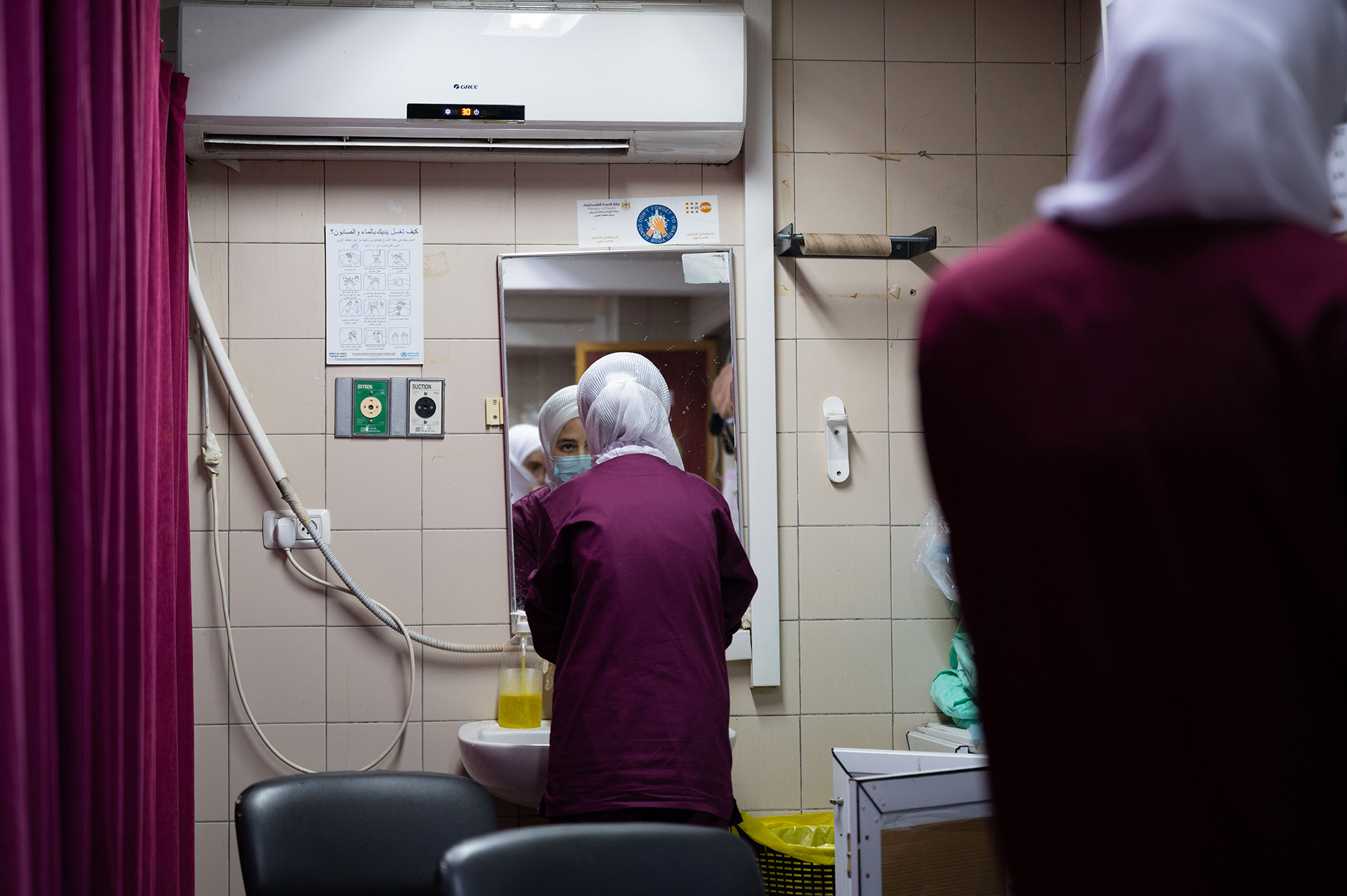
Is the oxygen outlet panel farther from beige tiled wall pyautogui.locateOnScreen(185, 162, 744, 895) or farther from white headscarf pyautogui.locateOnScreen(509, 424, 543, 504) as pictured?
white headscarf pyautogui.locateOnScreen(509, 424, 543, 504)

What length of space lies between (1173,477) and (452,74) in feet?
7.23

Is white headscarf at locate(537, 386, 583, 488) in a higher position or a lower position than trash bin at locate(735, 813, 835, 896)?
higher

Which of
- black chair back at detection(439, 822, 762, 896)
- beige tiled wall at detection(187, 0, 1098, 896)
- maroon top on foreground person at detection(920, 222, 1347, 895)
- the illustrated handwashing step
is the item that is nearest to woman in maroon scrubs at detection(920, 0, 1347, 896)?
maroon top on foreground person at detection(920, 222, 1347, 895)

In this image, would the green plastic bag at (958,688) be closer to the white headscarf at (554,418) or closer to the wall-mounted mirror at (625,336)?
the wall-mounted mirror at (625,336)

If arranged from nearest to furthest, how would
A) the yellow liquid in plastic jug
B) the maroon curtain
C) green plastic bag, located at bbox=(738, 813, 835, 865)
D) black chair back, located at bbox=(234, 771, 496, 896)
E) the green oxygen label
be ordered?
the maroon curtain < black chair back, located at bbox=(234, 771, 496, 896) < green plastic bag, located at bbox=(738, 813, 835, 865) < the yellow liquid in plastic jug < the green oxygen label

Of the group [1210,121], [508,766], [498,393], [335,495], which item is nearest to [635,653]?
[508,766]

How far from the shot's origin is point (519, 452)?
8.33 ft

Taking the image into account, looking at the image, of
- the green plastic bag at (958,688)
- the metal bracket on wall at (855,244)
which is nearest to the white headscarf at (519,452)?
the metal bracket on wall at (855,244)

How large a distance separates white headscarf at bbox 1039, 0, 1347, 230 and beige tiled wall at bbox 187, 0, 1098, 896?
6.59ft

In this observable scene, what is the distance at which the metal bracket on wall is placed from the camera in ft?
8.24

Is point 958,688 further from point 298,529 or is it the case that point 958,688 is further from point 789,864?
point 298,529

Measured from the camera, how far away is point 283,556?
2502 mm

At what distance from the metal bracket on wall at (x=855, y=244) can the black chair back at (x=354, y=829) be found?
1527 millimetres

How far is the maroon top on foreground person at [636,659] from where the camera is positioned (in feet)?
5.76
